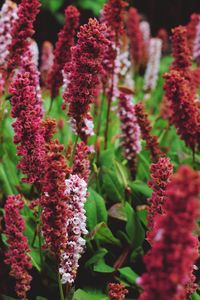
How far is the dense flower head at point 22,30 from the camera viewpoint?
3092 mm

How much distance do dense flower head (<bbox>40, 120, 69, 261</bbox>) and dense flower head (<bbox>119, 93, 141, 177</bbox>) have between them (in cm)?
165

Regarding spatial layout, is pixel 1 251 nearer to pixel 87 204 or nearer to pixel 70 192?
pixel 87 204

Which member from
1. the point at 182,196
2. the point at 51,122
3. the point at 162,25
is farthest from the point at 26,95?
the point at 162,25

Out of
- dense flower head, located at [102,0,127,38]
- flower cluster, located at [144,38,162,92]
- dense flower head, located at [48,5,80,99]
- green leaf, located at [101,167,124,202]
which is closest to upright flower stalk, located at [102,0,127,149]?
dense flower head, located at [102,0,127,38]

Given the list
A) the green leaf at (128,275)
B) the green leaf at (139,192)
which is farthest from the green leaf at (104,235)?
the green leaf at (139,192)

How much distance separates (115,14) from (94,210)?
132cm

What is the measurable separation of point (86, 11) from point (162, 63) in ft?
6.08

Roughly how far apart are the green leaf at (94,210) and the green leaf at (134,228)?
0.15 metres

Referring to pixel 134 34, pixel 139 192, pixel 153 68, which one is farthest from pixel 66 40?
pixel 153 68

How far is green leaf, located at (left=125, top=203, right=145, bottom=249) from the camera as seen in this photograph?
10.00 ft

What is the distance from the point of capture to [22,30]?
322cm

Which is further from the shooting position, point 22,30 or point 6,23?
point 6,23

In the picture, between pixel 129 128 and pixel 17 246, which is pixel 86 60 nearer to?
pixel 17 246

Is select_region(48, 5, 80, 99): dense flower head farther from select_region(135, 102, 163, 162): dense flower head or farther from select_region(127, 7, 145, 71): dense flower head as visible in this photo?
select_region(127, 7, 145, 71): dense flower head
